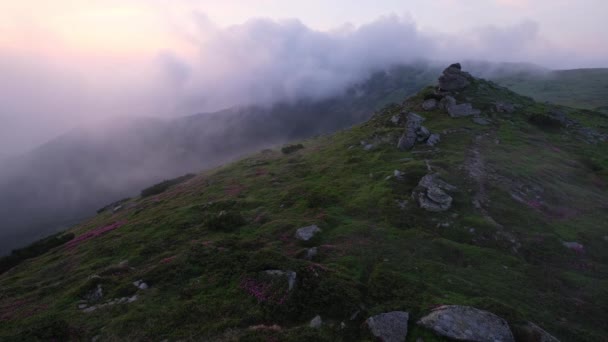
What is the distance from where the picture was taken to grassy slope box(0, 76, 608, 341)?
17984 mm

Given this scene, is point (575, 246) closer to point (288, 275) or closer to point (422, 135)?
point (288, 275)

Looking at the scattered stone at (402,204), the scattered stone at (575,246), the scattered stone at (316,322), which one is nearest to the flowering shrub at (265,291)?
the scattered stone at (316,322)

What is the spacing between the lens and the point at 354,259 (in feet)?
77.0

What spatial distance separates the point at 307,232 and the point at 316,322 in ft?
38.0

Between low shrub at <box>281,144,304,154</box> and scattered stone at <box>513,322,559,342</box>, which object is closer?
scattered stone at <box>513,322,559,342</box>

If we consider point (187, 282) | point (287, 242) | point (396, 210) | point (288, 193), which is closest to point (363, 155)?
point (288, 193)

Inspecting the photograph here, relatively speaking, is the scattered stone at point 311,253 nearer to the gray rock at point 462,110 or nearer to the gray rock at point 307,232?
the gray rock at point 307,232

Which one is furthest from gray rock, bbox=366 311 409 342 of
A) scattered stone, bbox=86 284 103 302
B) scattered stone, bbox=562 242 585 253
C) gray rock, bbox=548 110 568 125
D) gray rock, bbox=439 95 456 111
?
gray rock, bbox=548 110 568 125

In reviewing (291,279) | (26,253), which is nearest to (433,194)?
(291,279)

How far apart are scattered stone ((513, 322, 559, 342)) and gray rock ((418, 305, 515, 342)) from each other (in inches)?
24.1

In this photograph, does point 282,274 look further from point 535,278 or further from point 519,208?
point 519,208

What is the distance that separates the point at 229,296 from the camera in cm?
2022

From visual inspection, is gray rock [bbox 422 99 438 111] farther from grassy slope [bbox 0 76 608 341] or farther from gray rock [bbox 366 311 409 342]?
gray rock [bbox 366 311 409 342]

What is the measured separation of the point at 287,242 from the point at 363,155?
84.5 feet
